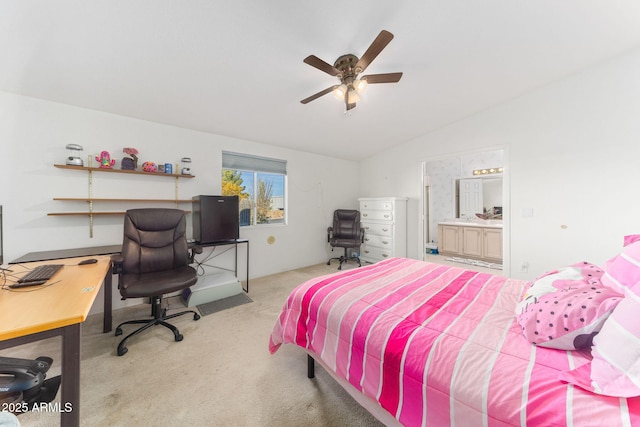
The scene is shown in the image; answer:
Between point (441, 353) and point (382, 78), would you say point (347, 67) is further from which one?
point (441, 353)

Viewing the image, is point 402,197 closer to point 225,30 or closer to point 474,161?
point 474,161

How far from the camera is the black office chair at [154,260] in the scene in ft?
6.33

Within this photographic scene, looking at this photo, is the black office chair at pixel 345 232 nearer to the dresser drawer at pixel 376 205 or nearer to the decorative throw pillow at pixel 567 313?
the dresser drawer at pixel 376 205

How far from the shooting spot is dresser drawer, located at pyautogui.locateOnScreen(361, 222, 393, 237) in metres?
4.19

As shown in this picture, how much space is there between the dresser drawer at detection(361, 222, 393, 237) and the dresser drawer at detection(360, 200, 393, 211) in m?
0.30

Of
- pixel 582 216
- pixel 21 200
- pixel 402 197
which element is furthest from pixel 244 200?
pixel 582 216

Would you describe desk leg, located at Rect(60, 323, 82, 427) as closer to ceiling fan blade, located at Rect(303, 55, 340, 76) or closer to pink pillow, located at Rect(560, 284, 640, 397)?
pink pillow, located at Rect(560, 284, 640, 397)

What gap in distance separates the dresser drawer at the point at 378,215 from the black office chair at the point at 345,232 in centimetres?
24

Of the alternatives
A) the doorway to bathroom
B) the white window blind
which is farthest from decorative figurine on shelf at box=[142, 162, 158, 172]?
the doorway to bathroom

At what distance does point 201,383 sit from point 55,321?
988mm

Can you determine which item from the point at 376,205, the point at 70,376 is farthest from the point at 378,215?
the point at 70,376

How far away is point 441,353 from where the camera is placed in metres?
0.92

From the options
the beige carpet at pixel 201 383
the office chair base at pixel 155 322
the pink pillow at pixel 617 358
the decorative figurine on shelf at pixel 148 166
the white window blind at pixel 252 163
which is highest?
the white window blind at pixel 252 163

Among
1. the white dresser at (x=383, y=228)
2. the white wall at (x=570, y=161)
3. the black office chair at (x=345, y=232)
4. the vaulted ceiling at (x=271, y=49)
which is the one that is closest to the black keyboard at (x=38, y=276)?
the vaulted ceiling at (x=271, y=49)
